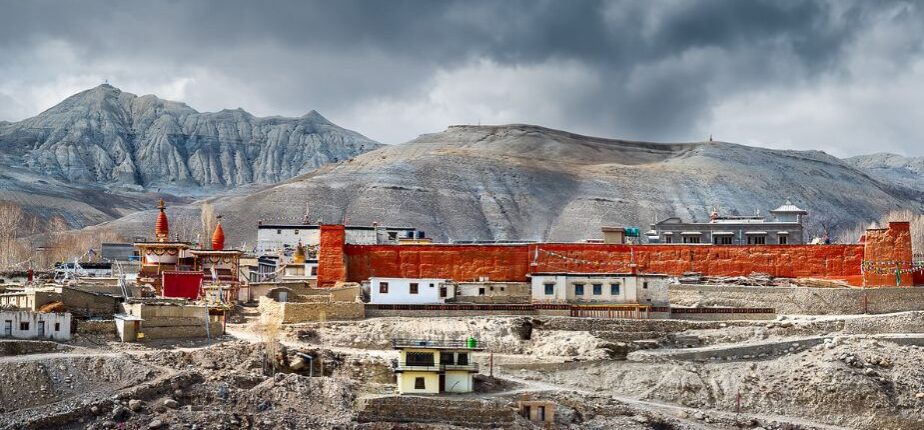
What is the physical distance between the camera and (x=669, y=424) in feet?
140

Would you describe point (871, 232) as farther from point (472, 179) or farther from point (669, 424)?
point (472, 179)

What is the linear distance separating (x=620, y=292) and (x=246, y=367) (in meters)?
20.2

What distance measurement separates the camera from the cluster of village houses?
43844 mm

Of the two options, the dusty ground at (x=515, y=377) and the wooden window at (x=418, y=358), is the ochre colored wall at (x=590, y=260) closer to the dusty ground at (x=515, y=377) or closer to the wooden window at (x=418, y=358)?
the dusty ground at (x=515, y=377)

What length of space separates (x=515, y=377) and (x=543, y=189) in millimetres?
97691

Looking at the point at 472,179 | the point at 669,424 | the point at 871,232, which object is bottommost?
the point at 669,424

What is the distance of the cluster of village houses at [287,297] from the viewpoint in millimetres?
43844

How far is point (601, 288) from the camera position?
185 feet

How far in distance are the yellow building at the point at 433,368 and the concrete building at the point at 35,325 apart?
13.1 m

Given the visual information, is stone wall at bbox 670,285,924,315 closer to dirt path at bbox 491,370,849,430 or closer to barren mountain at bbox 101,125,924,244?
dirt path at bbox 491,370,849,430

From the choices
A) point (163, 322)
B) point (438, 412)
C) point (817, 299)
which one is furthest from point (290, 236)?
Result: point (438, 412)

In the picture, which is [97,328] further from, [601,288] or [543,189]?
[543,189]

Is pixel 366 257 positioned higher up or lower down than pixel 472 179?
lower down

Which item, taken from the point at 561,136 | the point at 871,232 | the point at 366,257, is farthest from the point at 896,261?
the point at 561,136
